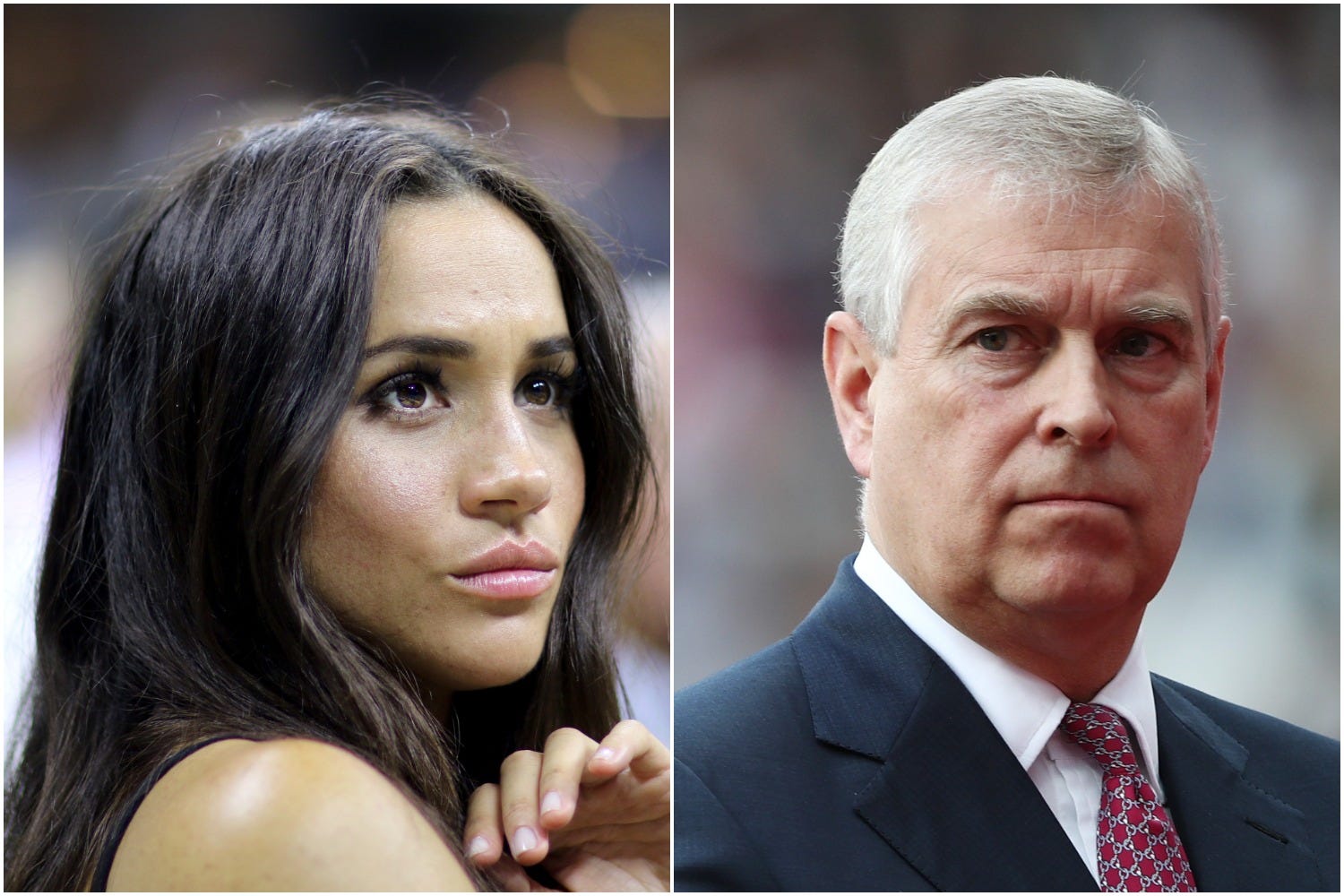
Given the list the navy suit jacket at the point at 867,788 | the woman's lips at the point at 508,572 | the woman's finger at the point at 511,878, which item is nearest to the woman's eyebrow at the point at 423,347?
the woman's lips at the point at 508,572

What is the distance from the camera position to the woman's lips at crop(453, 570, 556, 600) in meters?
2.13

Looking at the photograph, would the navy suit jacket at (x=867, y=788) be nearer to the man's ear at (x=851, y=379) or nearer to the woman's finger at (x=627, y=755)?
the woman's finger at (x=627, y=755)

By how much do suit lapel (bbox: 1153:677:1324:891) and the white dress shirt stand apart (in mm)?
178

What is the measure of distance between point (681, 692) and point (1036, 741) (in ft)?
1.93

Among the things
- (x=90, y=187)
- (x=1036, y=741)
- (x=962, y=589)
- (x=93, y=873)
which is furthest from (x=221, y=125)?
(x=1036, y=741)

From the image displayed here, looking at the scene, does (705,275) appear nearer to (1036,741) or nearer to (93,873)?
(1036,741)

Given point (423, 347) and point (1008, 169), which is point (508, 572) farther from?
point (1008, 169)

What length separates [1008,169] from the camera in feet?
6.99

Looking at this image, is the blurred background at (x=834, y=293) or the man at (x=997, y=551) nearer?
the man at (x=997, y=551)

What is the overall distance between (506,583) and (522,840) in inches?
16.0

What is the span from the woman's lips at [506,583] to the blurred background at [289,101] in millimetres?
323

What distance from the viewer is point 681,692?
2.29m

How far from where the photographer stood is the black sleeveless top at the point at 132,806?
1839mm

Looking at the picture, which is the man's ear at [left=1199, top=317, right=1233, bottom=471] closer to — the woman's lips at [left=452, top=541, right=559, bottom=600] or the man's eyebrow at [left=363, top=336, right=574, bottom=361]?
the woman's lips at [left=452, top=541, right=559, bottom=600]
